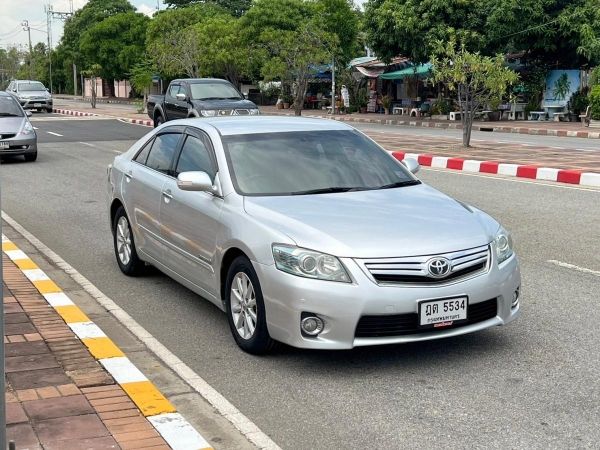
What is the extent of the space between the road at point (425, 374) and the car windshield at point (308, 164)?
1087 millimetres

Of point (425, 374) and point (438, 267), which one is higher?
point (438, 267)

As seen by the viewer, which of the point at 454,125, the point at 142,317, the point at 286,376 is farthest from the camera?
the point at 454,125

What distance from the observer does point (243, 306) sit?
17.3 feet

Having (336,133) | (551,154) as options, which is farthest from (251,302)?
(551,154)

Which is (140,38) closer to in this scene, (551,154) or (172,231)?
(551,154)

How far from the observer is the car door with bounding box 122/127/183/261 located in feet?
21.9

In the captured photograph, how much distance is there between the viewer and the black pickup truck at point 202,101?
22.1m

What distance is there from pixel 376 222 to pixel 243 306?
97 cm

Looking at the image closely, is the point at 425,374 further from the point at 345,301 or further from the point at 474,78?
the point at 474,78

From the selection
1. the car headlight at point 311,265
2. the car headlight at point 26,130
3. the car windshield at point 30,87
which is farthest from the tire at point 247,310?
the car windshield at point 30,87

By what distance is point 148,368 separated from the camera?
5.08 metres

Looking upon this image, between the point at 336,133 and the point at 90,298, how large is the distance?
2360mm

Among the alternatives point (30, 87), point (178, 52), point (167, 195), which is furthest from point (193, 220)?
point (30, 87)

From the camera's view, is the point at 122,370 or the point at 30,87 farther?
the point at 30,87
